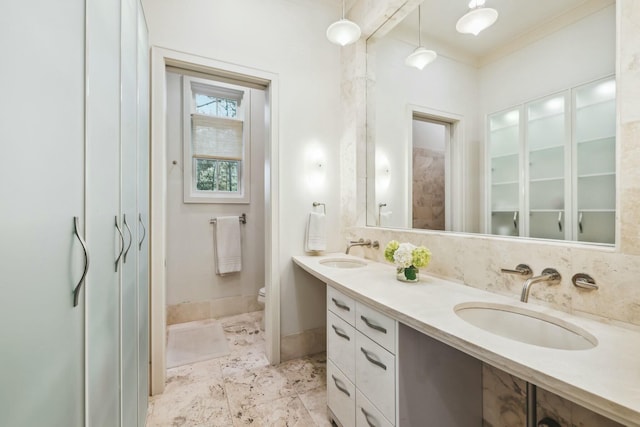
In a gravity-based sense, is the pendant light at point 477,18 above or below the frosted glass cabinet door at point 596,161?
above

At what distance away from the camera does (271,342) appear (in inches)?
86.1

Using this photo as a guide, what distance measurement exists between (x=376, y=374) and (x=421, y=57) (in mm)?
1977

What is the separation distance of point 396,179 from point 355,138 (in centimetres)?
52

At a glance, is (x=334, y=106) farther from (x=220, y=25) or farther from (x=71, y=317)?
(x=71, y=317)

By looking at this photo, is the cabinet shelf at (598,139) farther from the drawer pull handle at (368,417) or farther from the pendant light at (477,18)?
the drawer pull handle at (368,417)

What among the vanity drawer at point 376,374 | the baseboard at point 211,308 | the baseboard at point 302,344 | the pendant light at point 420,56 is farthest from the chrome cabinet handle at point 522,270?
the baseboard at point 211,308

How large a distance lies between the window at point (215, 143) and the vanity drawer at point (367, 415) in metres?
2.51

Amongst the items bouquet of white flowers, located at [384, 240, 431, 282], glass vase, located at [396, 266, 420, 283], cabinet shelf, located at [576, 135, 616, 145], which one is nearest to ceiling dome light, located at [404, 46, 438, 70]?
cabinet shelf, located at [576, 135, 616, 145]

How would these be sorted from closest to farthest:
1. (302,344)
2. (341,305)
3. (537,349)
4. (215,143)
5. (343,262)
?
1. (537,349)
2. (341,305)
3. (343,262)
4. (302,344)
5. (215,143)

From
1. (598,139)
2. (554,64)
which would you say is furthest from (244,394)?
(554,64)

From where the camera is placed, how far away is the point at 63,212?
571 millimetres

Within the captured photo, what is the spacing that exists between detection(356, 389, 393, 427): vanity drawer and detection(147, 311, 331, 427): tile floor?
40 centimetres

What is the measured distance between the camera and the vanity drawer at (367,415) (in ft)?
3.78

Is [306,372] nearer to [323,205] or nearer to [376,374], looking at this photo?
[376,374]
